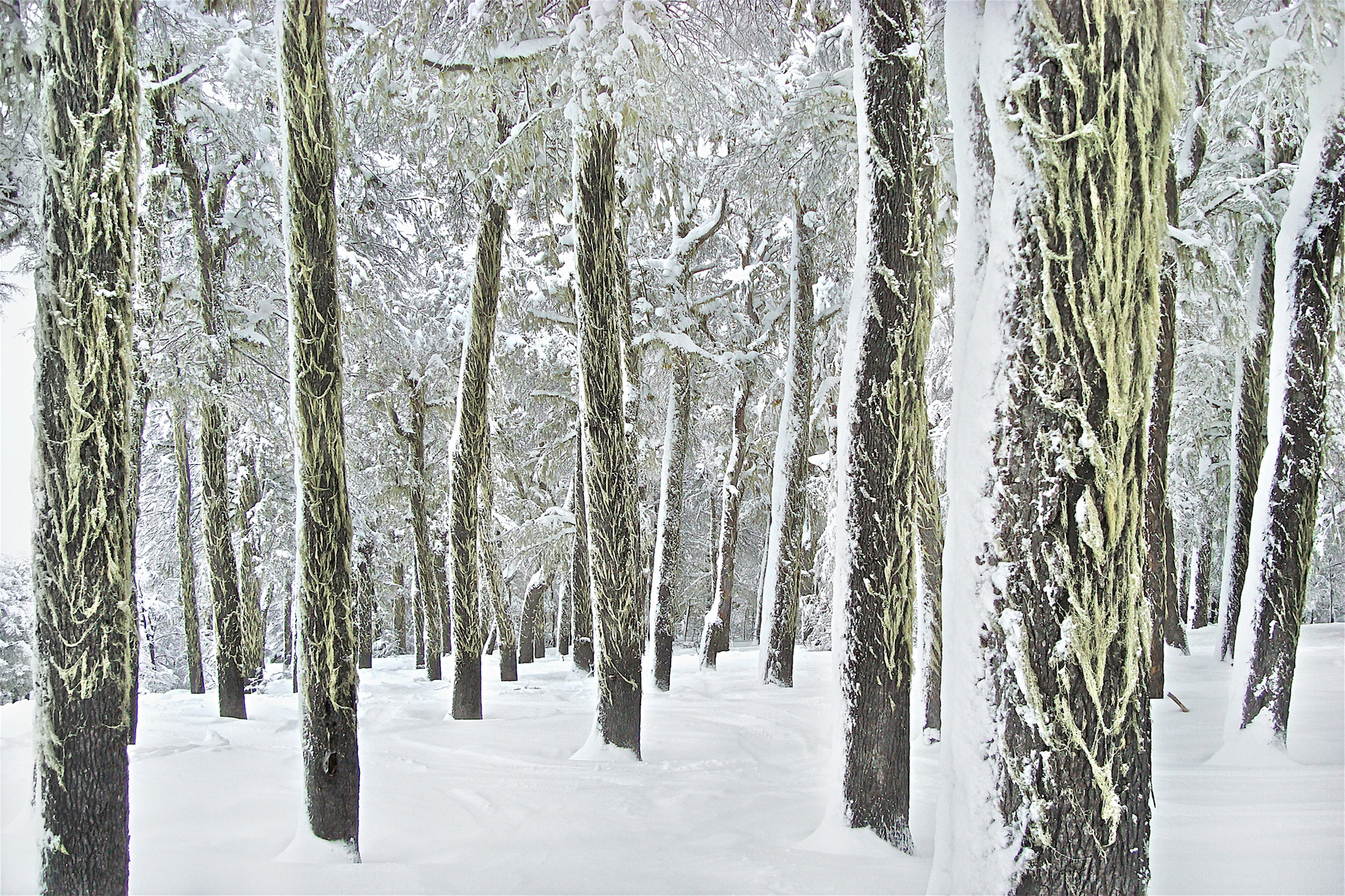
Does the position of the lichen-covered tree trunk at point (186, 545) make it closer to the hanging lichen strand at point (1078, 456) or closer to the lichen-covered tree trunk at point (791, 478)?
the lichen-covered tree trunk at point (791, 478)

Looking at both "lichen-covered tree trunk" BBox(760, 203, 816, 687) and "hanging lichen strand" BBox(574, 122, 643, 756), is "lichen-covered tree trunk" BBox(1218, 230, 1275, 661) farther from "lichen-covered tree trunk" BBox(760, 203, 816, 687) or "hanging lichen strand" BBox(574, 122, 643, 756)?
"hanging lichen strand" BBox(574, 122, 643, 756)

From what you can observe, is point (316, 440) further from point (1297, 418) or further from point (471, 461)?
point (1297, 418)

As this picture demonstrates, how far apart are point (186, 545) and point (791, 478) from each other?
9.86m

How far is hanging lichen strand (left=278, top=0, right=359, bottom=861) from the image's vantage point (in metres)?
4.99

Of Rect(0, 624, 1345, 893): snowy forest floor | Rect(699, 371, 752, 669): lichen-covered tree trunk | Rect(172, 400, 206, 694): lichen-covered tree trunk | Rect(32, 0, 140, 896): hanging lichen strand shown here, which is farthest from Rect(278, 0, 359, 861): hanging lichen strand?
Rect(699, 371, 752, 669): lichen-covered tree trunk

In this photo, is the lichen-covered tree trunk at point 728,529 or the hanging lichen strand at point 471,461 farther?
the lichen-covered tree trunk at point 728,529

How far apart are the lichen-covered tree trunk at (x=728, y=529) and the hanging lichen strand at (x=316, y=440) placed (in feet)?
33.6

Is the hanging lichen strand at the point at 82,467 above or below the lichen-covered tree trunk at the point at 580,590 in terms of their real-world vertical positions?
above

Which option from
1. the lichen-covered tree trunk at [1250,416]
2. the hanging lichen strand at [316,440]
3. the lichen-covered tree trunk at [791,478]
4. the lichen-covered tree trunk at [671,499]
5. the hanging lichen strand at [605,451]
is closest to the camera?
the hanging lichen strand at [316,440]

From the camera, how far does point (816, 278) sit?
1309cm

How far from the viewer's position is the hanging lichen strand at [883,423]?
5227 mm

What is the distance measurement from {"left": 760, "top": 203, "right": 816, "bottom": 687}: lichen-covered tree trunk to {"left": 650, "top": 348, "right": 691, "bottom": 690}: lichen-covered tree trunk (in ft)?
5.51

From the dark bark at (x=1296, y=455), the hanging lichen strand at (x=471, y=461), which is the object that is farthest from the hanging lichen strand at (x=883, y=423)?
the hanging lichen strand at (x=471, y=461)

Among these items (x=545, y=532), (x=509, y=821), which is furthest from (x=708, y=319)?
(x=509, y=821)
